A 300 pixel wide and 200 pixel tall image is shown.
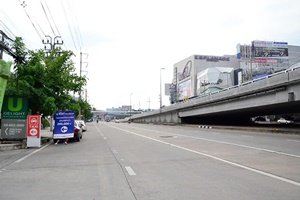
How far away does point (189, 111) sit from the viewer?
5625 cm

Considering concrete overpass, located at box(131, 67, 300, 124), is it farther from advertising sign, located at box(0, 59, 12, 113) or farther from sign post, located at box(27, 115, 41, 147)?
advertising sign, located at box(0, 59, 12, 113)

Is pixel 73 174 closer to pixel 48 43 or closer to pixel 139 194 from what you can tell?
pixel 139 194

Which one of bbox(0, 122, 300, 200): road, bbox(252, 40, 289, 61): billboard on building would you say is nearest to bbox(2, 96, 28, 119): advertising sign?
bbox(0, 122, 300, 200): road

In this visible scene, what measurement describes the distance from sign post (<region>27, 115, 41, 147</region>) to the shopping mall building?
3216 inches

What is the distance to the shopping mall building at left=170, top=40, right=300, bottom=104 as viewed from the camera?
362ft

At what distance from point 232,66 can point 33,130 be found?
410 ft

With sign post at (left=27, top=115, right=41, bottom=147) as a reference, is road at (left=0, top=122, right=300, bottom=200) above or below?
below

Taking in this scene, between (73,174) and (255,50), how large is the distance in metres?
110

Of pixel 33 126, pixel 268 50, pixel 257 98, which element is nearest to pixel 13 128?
pixel 33 126

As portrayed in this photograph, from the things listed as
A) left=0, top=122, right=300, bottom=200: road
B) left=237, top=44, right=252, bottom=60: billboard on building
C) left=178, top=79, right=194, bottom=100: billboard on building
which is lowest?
left=0, top=122, right=300, bottom=200: road

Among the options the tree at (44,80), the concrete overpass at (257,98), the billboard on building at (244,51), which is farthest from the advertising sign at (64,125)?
the billboard on building at (244,51)

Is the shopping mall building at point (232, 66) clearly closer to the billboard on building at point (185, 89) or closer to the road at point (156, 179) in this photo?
the billboard on building at point (185, 89)

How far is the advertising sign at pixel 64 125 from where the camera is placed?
22.3 meters

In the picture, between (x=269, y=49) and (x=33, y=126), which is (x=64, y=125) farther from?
(x=269, y=49)
